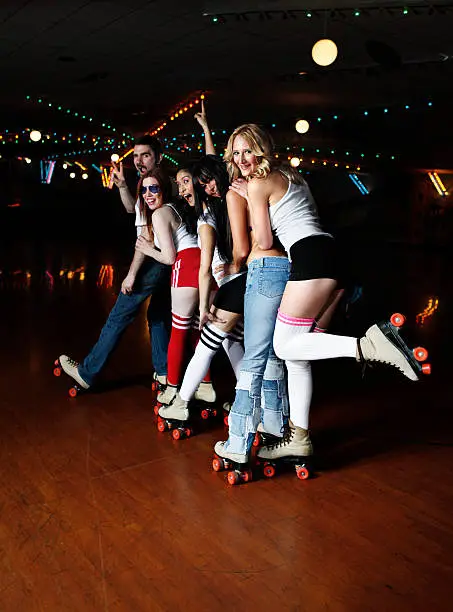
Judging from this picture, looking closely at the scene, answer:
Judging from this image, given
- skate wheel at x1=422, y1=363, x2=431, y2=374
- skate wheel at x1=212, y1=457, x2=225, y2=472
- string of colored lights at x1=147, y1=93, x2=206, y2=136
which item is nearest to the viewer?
skate wheel at x1=422, y1=363, x2=431, y2=374

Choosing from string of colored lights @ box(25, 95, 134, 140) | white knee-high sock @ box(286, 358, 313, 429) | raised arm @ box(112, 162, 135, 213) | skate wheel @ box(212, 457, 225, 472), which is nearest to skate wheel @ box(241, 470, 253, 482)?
skate wheel @ box(212, 457, 225, 472)

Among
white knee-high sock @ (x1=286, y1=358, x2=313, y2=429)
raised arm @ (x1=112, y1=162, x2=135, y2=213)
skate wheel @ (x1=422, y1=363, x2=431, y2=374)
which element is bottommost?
white knee-high sock @ (x1=286, y1=358, x2=313, y2=429)

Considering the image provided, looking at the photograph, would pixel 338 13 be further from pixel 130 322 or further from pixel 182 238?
pixel 130 322

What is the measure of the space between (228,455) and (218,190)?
1.03 meters

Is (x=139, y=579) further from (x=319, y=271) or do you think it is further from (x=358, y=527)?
(x=319, y=271)

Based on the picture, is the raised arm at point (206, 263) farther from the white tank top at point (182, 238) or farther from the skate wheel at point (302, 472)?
the skate wheel at point (302, 472)

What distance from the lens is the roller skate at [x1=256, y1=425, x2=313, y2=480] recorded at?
2346 mm

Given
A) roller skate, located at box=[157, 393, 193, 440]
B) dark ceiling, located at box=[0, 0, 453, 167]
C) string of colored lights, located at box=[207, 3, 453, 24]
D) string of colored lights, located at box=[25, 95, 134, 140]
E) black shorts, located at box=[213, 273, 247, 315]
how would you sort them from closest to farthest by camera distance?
black shorts, located at box=[213, 273, 247, 315] → roller skate, located at box=[157, 393, 193, 440] → string of colored lights, located at box=[207, 3, 453, 24] → dark ceiling, located at box=[0, 0, 453, 167] → string of colored lights, located at box=[25, 95, 134, 140]

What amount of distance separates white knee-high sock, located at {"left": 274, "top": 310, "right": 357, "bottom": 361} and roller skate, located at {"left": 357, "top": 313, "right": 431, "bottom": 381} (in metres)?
0.09

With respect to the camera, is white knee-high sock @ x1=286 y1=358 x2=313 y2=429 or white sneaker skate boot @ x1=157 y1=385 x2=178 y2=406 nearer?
white knee-high sock @ x1=286 y1=358 x2=313 y2=429

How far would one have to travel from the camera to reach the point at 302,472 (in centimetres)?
234

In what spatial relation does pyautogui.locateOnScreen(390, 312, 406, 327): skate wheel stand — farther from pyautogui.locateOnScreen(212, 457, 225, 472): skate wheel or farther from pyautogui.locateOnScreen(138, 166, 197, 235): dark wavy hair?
pyautogui.locateOnScreen(138, 166, 197, 235): dark wavy hair

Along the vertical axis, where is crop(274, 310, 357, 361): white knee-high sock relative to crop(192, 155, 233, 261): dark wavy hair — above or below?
below

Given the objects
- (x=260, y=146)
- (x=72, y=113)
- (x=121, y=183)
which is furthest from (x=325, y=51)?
(x=72, y=113)
